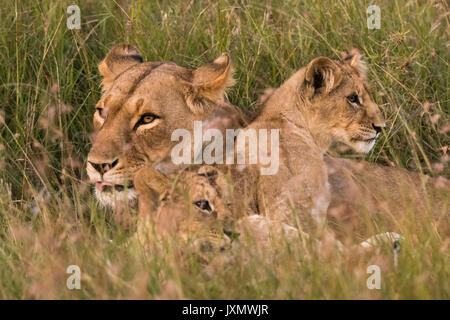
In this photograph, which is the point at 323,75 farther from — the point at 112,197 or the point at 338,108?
the point at 112,197

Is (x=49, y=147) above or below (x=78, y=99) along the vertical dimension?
below

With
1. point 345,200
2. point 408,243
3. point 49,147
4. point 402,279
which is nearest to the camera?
point 402,279

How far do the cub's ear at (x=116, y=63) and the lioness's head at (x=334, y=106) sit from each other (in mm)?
893

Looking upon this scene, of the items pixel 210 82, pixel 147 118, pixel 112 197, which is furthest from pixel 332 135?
pixel 112 197

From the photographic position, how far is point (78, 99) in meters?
5.38

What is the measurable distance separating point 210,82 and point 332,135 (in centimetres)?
78

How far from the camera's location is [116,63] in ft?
15.4

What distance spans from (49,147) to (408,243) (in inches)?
107

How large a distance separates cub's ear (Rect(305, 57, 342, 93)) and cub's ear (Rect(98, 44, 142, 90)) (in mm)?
1086

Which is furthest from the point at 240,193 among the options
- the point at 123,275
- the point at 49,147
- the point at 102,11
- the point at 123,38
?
the point at 102,11

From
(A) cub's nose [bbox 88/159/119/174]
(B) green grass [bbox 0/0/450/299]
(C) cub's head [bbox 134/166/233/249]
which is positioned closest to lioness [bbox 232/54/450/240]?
(B) green grass [bbox 0/0/450/299]

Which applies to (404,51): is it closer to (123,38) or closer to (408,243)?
(123,38)

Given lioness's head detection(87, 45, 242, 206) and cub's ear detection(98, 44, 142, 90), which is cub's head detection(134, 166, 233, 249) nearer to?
lioness's head detection(87, 45, 242, 206)

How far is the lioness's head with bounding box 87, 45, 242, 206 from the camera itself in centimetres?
399
